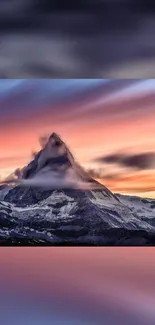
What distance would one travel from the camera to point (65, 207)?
50.9 feet

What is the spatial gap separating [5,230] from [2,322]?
10.5 metres

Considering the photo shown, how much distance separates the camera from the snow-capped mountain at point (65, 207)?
13891 millimetres

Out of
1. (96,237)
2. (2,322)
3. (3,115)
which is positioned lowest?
(2,322)

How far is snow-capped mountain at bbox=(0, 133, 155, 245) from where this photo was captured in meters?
13.9

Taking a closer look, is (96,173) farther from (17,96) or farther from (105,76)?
(105,76)

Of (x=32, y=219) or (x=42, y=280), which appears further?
(x=32, y=219)

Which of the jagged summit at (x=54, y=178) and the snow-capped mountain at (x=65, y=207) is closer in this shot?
the jagged summit at (x=54, y=178)

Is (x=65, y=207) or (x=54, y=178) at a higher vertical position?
(x=54, y=178)

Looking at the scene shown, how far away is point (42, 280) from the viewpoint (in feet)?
20.2

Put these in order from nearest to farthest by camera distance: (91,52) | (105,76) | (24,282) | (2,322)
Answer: (2,322)
(24,282)
(91,52)
(105,76)

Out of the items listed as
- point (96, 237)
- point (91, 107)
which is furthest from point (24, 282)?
point (96, 237)

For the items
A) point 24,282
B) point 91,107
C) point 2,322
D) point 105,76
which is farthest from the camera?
point 91,107

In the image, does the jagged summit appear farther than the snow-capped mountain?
No

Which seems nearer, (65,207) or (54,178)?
(54,178)
